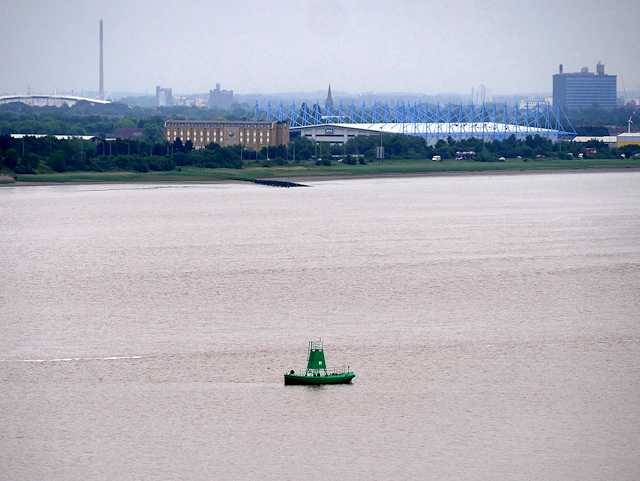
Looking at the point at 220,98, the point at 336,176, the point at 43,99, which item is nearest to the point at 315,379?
the point at 336,176

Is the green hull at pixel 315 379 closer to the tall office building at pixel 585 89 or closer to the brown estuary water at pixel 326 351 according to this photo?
the brown estuary water at pixel 326 351

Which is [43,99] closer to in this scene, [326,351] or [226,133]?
[226,133]

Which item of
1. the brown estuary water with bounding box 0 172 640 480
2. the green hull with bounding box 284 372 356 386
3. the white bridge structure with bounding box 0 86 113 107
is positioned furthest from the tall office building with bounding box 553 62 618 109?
the green hull with bounding box 284 372 356 386

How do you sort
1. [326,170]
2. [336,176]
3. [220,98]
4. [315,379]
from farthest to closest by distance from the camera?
[220,98], [326,170], [336,176], [315,379]

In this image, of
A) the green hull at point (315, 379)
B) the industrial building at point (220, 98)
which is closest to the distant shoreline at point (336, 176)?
the green hull at point (315, 379)

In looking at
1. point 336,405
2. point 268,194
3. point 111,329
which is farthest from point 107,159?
point 336,405

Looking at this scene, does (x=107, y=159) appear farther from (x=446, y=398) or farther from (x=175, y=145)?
(x=446, y=398)

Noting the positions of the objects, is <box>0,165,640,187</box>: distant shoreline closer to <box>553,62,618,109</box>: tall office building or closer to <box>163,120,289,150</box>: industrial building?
<box>163,120,289,150</box>: industrial building
